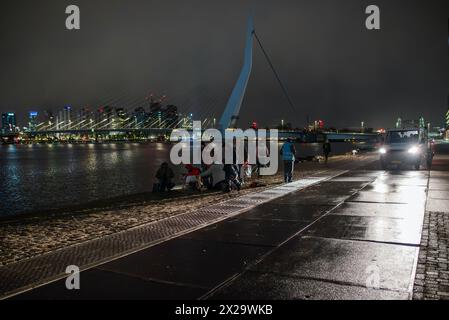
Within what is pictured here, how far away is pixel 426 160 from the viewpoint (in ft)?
70.0

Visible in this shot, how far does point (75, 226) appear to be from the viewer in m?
8.56

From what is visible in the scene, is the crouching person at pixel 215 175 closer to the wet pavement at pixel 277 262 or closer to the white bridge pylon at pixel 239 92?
the wet pavement at pixel 277 262

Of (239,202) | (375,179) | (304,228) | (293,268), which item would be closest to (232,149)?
(239,202)

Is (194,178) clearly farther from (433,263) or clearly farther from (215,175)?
(433,263)

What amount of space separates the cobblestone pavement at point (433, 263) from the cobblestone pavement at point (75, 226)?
212 inches

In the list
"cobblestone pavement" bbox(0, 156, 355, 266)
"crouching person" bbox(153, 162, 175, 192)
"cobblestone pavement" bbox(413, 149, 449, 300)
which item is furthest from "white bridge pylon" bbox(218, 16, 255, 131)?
"cobblestone pavement" bbox(413, 149, 449, 300)

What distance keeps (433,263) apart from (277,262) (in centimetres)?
210

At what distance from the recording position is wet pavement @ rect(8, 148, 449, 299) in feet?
15.0

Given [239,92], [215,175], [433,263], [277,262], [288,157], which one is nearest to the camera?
[433,263]

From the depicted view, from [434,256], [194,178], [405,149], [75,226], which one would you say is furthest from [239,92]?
[434,256]

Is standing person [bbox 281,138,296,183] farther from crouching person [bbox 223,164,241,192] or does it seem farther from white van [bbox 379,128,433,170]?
white van [bbox 379,128,433,170]

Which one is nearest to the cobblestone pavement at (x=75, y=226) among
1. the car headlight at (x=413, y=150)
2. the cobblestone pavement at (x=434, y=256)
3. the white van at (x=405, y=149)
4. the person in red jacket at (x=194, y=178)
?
the person in red jacket at (x=194, y=178)
